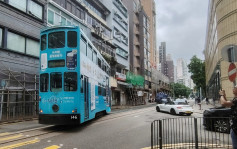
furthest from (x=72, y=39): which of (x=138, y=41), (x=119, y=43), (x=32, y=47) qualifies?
(x=138, y=41)

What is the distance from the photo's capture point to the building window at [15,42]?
16.6 metres

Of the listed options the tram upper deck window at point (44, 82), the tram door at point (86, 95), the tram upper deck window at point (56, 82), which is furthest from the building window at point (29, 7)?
the tram door at point (86, 95)

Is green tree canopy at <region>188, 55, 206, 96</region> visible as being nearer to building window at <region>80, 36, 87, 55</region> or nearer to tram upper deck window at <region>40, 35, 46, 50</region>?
building window at <region>80, 36, 87, 55</region>

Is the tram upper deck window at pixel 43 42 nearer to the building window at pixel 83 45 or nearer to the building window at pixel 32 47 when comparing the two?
the building window at pixel 83 45

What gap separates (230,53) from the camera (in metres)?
5.48

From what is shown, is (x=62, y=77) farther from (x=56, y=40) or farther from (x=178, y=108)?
(x=178, y=108)

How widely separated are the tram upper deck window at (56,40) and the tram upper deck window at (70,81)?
4.88ft

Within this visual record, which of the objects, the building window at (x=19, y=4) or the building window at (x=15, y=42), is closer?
the building window at (x=15, y=42)

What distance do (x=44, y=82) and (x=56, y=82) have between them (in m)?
0.65

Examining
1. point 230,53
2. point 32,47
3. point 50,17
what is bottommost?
point 230,53

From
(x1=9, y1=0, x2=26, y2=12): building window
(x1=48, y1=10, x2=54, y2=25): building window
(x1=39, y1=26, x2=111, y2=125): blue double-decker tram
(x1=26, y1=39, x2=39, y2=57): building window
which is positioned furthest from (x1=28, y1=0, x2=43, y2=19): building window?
(x1=39, y1=26, x2=111, y2=125): blue double-decker tram

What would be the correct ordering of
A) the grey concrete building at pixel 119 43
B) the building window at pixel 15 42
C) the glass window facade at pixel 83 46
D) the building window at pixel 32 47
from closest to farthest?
the glass window facade at pixel 83 46
the building window at pixel 15 42
the building window at pixel 32 47
the grey concrete building at pixel 119 43

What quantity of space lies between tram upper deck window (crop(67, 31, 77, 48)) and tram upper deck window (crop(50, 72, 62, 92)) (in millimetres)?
1509

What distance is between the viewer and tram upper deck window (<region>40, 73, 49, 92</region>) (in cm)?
1057
